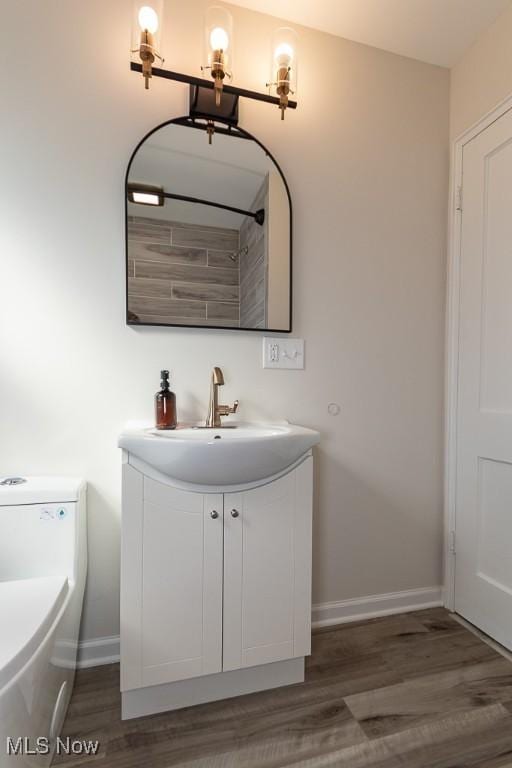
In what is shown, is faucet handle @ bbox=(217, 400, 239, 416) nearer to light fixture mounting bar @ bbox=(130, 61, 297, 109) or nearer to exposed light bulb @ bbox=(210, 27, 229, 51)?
light fixture mounting bar @ bbox=(130, 61, 297, 109)

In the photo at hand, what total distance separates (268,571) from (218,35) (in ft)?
5.91

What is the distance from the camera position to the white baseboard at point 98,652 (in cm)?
139

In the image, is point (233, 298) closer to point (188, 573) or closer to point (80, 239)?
point (80, 239)

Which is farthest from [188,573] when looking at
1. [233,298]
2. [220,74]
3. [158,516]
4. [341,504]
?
[220,74]

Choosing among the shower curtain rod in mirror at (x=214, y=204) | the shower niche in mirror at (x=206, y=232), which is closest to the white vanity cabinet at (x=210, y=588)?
the shower niche in mirror at (x=206, y=232)

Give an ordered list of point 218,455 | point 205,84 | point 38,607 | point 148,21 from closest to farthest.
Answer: point 38,607 → point 218,455 → point 148,21 → point 205,84

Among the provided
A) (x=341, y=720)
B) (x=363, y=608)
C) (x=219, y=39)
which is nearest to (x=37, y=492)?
(x=341, y=720)

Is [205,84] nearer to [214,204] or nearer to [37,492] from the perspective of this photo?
[214,204]

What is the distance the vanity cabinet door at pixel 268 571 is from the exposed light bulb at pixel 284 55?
4.70 feet

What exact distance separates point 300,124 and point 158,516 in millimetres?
1558

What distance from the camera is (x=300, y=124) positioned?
160 cm

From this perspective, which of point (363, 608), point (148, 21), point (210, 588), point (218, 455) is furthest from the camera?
point (363, 608)

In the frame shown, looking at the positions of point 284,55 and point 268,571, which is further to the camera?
point 284,55

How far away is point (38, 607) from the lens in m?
0.97
